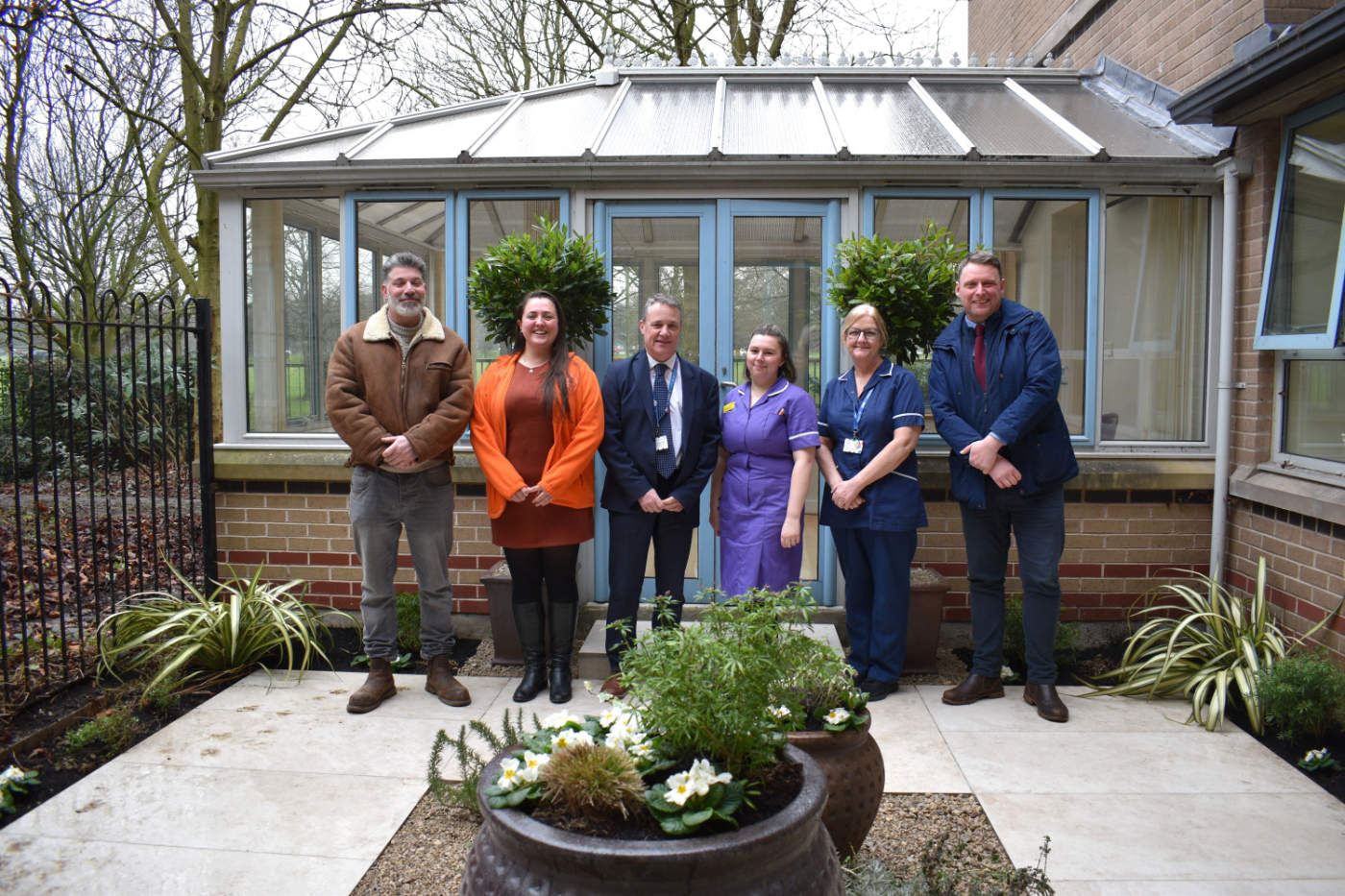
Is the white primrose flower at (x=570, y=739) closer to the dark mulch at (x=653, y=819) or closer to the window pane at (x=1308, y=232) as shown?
the dark mulch at (x=653, y=819)

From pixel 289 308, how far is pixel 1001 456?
406 centimetres

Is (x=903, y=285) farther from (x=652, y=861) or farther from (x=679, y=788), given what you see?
(x=652, y=861)

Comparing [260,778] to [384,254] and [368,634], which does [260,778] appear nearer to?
[368,634]

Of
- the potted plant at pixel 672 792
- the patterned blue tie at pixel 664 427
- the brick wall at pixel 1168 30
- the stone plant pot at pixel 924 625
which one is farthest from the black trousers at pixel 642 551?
the brick wall at pixel 1168 30

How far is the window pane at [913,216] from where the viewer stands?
5.19 m

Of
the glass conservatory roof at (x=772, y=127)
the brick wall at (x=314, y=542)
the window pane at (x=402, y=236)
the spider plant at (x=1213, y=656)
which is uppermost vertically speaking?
the glass conservatory roof at (x=772, y=127)

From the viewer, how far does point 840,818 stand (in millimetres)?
2648

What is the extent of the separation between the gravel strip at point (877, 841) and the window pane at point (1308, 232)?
9.50 ft

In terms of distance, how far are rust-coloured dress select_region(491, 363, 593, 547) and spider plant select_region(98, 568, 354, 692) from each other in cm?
122

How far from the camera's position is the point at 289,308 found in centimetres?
551

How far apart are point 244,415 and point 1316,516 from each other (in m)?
5.54

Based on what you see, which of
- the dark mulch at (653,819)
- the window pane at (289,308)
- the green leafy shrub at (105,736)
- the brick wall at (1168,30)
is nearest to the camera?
the dark mulch at (653,819)

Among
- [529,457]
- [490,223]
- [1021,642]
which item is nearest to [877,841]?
[529,457]

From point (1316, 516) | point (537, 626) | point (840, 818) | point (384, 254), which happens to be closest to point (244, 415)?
point (384, 254)
